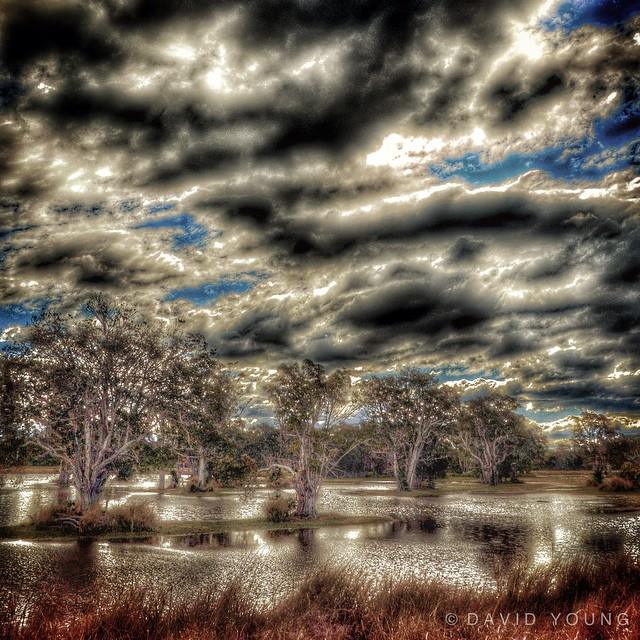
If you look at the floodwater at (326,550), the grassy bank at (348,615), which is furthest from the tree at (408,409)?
the grassy bank at (348,615)

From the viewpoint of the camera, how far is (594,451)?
9919 centimetres

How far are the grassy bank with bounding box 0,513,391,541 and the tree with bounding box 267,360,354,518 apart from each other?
1.79m

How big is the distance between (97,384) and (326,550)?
57.0 ft

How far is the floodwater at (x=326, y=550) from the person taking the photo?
1563 cm

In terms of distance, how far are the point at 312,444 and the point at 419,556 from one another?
1267cm

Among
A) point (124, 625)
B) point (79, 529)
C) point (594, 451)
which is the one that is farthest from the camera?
point (594, 451)

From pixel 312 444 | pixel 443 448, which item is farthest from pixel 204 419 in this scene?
pixel 443 448

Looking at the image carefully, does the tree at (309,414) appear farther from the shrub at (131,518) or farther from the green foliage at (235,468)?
the shrub at (131,518)

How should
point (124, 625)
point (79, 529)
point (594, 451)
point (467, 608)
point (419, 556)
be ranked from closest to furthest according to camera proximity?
point (124, 625) < point (467, 608) < point (419, 556) < point (79, 529) < point (594, 451)

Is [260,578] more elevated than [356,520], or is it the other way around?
[260,578]

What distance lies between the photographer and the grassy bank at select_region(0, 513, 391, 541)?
75.8 ft

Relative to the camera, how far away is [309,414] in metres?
31.8

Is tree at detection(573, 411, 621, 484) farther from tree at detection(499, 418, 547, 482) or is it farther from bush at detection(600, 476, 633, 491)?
bush at detection(600, 476, 633, 491)

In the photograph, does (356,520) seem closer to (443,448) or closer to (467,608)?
(467,608)
